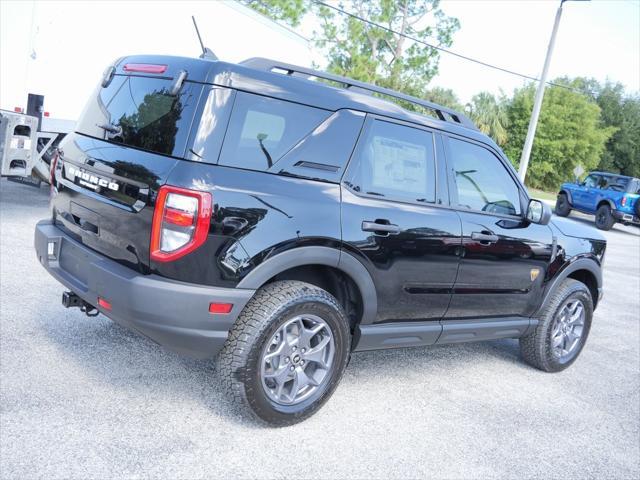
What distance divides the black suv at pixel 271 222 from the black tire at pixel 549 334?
0.85 metres

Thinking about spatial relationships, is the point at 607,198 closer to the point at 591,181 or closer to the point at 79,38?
the point at 591,181

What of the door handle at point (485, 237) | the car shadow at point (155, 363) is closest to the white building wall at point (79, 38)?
the car shadow at point (155, 363)

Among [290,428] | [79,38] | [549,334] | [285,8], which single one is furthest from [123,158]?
[285,8]

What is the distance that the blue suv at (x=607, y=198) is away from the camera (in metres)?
20.3

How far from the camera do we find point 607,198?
21.0 metres

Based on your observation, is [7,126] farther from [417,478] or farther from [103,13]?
[417,478]

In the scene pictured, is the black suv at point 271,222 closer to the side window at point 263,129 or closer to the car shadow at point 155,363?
the side window at point 263,129

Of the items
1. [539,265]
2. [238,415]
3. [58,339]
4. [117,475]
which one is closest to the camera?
[117,475]

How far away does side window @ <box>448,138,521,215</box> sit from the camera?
4.15m

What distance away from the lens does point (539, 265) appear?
184 inches

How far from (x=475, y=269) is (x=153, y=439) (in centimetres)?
238

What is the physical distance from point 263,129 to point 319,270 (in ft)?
3.05

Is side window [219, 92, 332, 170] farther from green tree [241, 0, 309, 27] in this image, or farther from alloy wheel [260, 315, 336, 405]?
green tree [241, 0, 309, 27]

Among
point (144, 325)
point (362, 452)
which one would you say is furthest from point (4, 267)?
point (362, 452)
